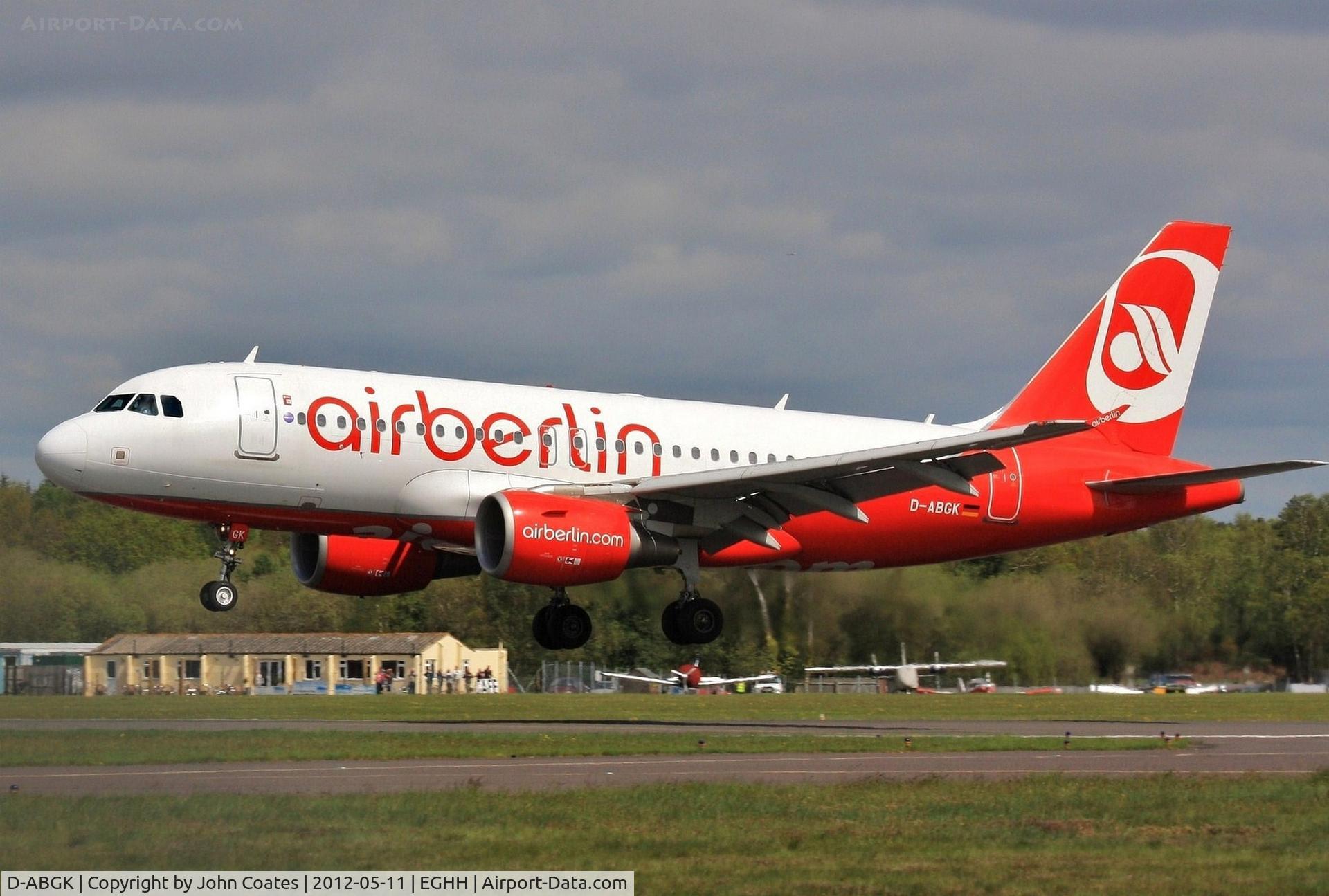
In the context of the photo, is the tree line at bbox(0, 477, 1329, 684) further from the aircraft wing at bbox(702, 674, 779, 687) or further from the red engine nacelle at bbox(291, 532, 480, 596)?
the red engine nacelle at bbox(291, 532, 480, 596)

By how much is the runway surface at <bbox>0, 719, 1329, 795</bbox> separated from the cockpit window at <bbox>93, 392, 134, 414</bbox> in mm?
6903

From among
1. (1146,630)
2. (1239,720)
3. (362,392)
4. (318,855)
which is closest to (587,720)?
(362,392)

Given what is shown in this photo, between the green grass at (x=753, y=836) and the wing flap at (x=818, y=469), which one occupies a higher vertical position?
the wing flap at (x=818, y=469)

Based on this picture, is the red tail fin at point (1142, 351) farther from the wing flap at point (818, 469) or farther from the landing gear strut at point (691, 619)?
the landing gear strut at point (691, 619)

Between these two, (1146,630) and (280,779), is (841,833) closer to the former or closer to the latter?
(280,779)

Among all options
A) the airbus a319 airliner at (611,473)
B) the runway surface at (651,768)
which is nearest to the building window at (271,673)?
the runway surface at (651,768)

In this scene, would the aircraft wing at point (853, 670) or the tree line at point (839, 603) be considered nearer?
the tree line at point (839, 603)

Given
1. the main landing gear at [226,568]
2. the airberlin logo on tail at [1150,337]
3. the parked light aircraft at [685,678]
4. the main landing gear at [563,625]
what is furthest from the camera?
the parked light aircraft at [685,678]

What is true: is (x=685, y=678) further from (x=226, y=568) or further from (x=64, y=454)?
(x=64, y=454)

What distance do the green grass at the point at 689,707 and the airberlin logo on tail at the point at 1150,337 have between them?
7.85m

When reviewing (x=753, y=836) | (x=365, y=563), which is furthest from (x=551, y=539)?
(x=753, y=836)

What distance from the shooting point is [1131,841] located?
17.4 metres

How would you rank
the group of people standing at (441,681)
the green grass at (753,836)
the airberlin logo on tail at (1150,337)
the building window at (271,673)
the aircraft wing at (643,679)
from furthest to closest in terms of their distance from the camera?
the building window at (271,673)
the group of people standing at (441,681)
the aircraft wing at (643,679)
the airberlin logo on tail at (1150,337)
the green grass at (753,836)

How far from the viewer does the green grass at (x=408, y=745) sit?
86.9 feet
